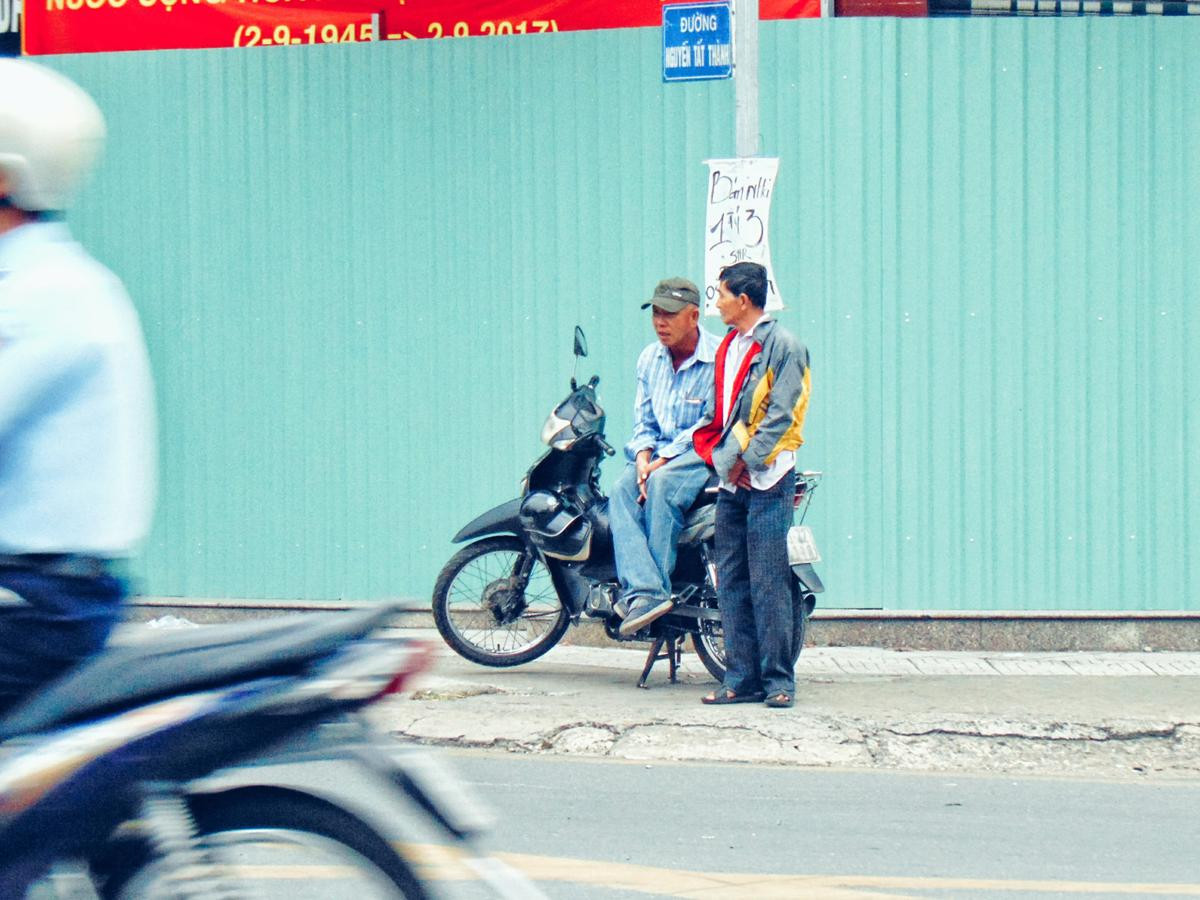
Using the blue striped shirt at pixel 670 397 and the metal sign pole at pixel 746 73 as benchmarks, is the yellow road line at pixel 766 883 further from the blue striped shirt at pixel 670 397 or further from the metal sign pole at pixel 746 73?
the metal sign pole at pixel 746 73

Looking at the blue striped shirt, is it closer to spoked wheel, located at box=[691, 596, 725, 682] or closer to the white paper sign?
the white paper sign

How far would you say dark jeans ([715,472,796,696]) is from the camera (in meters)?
7.88

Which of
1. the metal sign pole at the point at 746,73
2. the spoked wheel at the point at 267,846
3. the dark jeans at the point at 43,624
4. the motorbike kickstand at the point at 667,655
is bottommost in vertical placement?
the motorbike kickstand at the point at 667,655

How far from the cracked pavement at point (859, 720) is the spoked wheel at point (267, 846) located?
4174 millimetres

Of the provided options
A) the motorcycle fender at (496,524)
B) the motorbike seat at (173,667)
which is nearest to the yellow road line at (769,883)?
the motorbike seat at (173,667)

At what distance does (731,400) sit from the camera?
310 inches

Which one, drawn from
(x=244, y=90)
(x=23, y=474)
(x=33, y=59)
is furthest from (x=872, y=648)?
(x=23, y=474)

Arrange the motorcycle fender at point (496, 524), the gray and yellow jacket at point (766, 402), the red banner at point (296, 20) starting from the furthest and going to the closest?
the red banner at point (296, 20) < the motorcycle fender at point (496, 524) < the gray and yellow jacket at point (766, 402)

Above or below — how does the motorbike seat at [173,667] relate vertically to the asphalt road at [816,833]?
above

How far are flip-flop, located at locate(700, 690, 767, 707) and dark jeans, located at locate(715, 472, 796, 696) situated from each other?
35 millimetres

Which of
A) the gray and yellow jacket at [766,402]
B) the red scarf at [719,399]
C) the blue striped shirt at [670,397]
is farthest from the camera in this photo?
the blue striped shirt at [670,397]

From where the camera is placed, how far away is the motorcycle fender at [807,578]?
26.4ft

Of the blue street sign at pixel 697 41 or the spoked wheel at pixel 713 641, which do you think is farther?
the blue street sign at pixel 697 41

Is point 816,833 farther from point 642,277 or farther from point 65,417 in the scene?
point 642,277
